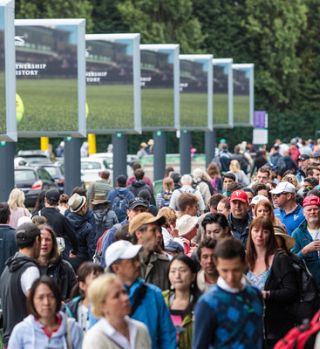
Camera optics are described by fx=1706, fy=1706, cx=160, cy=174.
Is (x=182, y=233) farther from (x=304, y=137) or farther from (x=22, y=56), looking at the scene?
(x=304, y=137)

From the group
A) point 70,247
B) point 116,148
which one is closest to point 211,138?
point 116,148

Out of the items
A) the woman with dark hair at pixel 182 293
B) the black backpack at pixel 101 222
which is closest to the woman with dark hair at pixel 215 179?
the black backpack at pixel 101 222

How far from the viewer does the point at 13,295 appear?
12.6 metres

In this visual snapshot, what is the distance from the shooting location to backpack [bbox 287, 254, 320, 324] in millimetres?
12688

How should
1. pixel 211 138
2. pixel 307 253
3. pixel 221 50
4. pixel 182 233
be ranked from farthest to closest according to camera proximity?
pixel 221 50
pixel 211 138
pixel 182 233
pixel 307 253

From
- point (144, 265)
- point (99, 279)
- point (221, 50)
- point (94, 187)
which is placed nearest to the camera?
point (99, 279)

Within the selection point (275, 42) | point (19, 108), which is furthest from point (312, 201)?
point (275, 42)

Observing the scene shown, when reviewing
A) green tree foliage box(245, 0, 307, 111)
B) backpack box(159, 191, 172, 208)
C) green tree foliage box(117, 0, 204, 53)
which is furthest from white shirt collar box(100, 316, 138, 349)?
green tree foliage box(245, 0, 307, 111)

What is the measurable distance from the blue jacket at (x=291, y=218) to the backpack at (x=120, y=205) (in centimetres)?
673

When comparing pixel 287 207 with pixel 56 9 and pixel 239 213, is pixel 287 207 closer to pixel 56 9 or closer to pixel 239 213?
pixel 239 213

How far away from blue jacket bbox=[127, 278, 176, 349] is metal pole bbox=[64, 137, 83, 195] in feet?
78.5

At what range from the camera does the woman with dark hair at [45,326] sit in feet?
34.6

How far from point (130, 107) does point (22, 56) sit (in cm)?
750

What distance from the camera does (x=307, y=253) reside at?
566 inches
